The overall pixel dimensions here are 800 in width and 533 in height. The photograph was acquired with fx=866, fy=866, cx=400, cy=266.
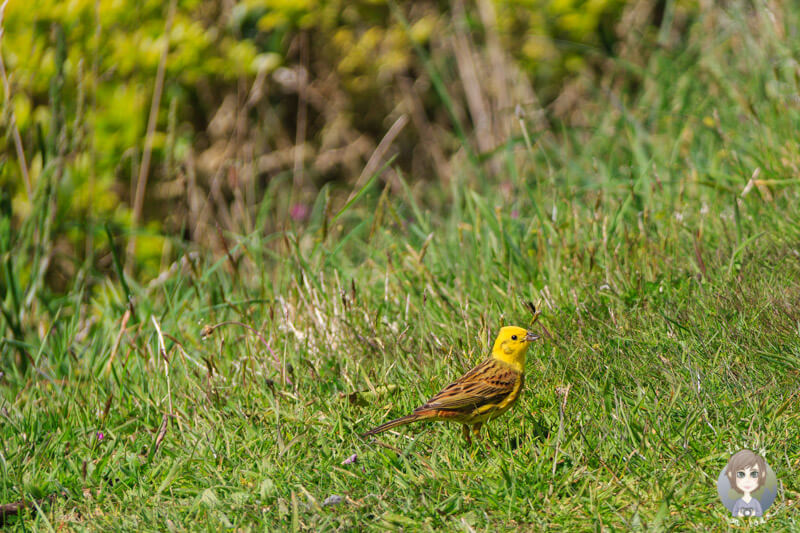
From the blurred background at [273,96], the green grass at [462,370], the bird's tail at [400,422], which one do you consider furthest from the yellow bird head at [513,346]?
the blurred background at [273,96]

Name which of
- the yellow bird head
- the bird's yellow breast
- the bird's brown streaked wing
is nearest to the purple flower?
the bird's brown streaked wing

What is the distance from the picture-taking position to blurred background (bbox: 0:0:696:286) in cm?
552

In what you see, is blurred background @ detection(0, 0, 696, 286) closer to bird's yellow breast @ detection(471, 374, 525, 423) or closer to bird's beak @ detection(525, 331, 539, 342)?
bird's beak @ detection(525, 331, 539, 342)

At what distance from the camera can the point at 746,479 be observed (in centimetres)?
235

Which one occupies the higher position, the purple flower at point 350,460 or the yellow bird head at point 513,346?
the yellow bird head at point 513,346

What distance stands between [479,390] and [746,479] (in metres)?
0.81

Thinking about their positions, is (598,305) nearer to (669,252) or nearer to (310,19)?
(669,252)

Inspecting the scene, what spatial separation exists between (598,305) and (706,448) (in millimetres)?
1017

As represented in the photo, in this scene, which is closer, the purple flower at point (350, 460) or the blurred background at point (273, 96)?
the purple flower at point (350, 460)

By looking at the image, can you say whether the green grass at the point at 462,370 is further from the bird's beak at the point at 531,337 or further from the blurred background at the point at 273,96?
the blurred background at the point at 273,96

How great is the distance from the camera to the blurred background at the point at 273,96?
5.52 metres

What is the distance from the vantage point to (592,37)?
7496 millimetres

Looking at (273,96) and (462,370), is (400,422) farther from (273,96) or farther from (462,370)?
(273,96)

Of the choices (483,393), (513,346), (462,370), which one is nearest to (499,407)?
(483,393)
